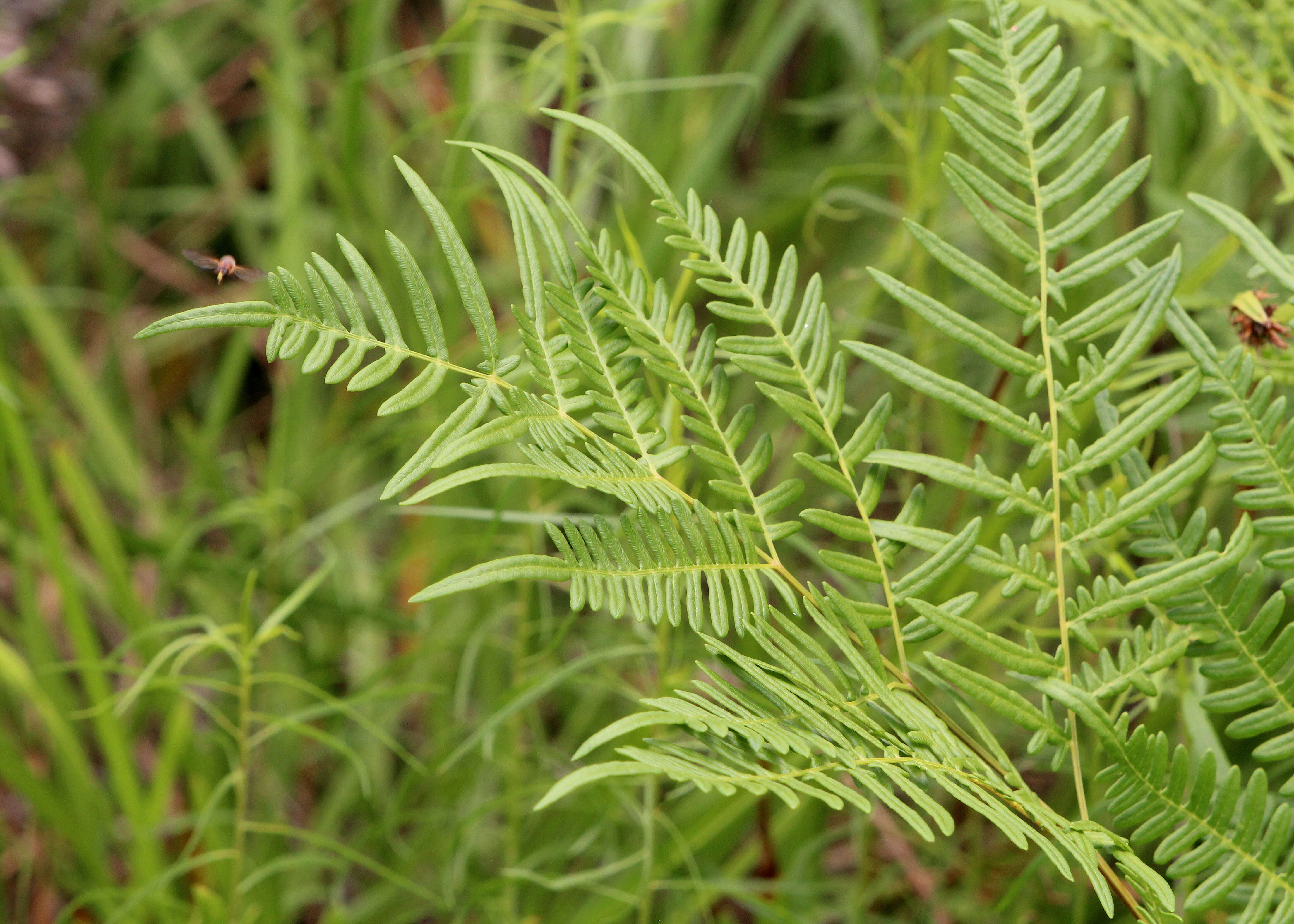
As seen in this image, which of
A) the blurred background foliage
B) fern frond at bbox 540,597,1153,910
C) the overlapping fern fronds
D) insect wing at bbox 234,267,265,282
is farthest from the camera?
the blurred background foliage

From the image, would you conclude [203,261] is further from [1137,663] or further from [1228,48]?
[1228,48]

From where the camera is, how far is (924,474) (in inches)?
13.5

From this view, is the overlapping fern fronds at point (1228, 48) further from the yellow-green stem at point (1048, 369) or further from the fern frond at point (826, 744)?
the fern frond at point (826, 744)

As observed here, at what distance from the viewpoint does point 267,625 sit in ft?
1.79

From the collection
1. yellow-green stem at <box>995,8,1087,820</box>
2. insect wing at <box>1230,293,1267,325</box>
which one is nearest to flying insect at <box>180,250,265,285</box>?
yellow-green stem at <box>995,8,1087,820</box>

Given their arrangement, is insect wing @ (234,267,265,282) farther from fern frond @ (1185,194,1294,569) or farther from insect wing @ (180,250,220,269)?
fern frond @ (1185,194,1294,569)

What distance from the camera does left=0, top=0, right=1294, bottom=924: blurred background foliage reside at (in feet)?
2.08

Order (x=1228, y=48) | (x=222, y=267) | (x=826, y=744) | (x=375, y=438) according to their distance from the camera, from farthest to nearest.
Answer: (x=375, y=438)
(x=1228, y=48)
(x=222, y=267)
(x=826, y=744)

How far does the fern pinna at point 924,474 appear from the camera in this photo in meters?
0.29

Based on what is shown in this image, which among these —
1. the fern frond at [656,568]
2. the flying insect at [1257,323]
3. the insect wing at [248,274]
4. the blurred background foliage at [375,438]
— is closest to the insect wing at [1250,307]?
the flying insect at [1257,323]

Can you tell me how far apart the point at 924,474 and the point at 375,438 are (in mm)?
504

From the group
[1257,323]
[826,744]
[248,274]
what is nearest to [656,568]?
[826,744]

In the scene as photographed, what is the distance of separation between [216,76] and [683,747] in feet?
4.22

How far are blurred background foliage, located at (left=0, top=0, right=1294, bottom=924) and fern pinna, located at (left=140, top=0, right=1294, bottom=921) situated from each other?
0.50ft
